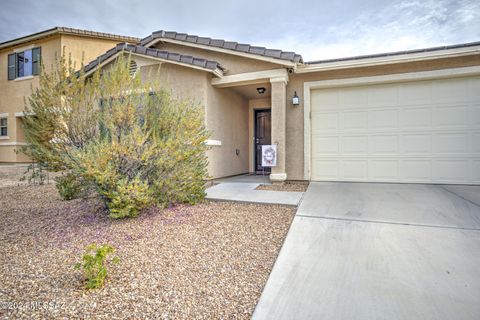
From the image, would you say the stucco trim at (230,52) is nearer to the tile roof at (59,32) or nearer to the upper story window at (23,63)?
the tile roof at (59,32)

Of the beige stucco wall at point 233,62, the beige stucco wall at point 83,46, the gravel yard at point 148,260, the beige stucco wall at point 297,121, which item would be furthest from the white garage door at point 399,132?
the beige stucco wall at point 83,46

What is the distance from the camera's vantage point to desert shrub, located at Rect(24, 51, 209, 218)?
343 cm

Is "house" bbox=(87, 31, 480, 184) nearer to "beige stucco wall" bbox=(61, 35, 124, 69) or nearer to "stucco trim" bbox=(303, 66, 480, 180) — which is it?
"stucco trim" bbox=(303, 66, 480, 180)

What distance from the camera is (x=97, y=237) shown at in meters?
3.20

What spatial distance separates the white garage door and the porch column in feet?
3.56

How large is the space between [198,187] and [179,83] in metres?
3.52

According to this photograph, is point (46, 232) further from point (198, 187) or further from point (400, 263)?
point (400, 263)

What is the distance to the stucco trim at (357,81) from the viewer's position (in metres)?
5.79

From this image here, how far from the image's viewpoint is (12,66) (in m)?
12.5

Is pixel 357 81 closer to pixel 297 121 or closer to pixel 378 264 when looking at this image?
pixel 297 121

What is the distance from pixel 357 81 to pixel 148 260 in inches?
249

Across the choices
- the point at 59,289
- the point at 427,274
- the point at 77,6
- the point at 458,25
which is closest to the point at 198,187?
the point at 59,289

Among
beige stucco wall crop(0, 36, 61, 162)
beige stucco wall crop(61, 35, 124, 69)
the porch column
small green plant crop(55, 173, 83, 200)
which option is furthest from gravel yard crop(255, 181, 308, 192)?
beige stucco wall crop(0, 36, 61, 162)

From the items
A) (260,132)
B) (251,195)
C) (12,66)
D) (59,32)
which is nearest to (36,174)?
(251,195)
